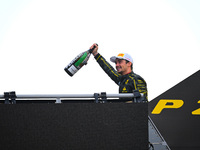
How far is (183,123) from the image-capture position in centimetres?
596

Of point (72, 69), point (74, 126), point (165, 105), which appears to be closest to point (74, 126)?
point (74, 126)

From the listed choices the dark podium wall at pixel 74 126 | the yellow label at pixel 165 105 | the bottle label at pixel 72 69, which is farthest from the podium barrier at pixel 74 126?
the yellow label at pixel 165 105

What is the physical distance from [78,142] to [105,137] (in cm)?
18

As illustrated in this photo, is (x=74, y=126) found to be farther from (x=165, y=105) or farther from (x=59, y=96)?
(x=165, y=105)

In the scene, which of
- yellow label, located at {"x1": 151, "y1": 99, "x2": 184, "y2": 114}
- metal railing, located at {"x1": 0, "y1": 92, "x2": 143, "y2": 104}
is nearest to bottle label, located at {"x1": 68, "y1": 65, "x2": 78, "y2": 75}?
metal railing, located at {"x1": 0, "y1": 92, "x2": 143, "y2": 104}

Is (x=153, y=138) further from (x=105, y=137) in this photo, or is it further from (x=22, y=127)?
(x=22, y=127)

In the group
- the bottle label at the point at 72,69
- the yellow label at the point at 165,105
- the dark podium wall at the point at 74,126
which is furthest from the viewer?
the yellow label at the point at 165,105

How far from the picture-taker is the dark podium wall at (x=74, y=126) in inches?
65.0

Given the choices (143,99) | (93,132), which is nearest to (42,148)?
(93,132)

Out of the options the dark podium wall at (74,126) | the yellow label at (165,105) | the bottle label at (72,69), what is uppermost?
the bottle label at (72,69)

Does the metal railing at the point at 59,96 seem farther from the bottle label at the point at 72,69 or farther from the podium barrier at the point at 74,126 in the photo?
the bottle label at the point at 72,69

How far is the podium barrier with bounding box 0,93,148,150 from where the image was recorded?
165cm

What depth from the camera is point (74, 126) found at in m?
1.71

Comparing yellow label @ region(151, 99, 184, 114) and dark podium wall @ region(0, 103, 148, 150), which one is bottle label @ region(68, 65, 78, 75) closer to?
dark podium wall @ region(0, 103, 148, 150)
